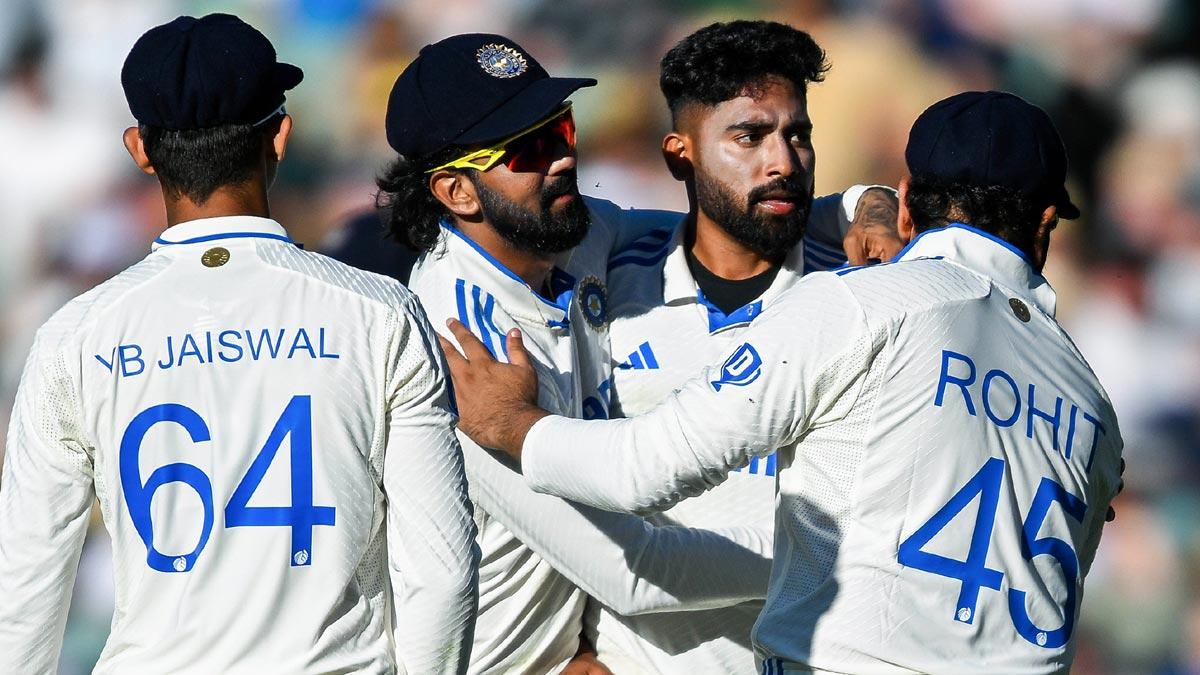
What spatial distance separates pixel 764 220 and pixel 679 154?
1.25 ft

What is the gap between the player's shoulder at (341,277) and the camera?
2.56 meters

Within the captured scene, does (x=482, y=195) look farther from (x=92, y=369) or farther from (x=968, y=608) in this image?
(x=968, y=608)

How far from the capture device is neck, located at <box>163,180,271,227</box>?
260 cm

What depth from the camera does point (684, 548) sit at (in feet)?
10.9

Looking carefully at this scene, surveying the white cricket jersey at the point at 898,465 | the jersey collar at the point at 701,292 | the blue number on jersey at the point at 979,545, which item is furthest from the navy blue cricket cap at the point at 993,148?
the jersey collar at the point at 701,292

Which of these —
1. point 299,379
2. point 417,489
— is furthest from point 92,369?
point 417,489

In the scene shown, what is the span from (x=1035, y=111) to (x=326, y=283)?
1.39m

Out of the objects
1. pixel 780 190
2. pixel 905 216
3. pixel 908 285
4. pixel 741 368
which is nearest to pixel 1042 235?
pixel 905 216

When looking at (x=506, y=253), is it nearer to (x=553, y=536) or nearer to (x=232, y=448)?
(x=553, y=536)

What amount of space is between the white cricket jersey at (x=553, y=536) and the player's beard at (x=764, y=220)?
391 millimetres

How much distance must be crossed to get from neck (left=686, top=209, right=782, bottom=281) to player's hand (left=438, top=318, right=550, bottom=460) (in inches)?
29.8

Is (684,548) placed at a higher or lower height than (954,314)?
lower

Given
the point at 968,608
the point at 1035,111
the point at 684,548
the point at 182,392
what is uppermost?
the point at 1035,111

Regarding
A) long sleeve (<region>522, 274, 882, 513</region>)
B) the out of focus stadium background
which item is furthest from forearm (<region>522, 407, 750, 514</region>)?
the out of focus stadium background
